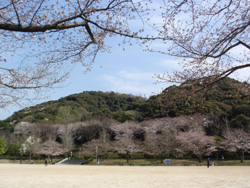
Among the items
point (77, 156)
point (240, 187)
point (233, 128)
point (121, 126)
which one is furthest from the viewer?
point (121, 126)

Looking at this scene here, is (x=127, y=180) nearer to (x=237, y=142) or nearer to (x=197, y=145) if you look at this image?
(x=197, y=145)

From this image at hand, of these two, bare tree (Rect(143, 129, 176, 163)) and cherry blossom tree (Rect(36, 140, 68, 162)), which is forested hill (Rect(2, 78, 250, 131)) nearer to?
bare tree (Rect(143, 129, 176, 163))

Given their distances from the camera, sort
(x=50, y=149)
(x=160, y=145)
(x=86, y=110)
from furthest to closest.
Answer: (x=86, y=110) → (x=50, y=149) → (x=160, y=145)

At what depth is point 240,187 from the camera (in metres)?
8.34

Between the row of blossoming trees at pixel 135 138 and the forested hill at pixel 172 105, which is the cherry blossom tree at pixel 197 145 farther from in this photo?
the forested hill at pixel 172 105

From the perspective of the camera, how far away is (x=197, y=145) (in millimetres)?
26531

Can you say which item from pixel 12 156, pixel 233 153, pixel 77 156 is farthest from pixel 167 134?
pixel 12 156

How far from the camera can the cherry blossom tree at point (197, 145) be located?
1035 inches

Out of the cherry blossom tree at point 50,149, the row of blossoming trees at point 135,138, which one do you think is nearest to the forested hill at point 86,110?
the row of blossoming trees at point 135,138

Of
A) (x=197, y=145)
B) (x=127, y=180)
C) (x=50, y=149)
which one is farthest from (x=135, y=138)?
(x=127, y=180)

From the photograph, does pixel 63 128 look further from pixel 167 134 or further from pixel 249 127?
pixel 249 127

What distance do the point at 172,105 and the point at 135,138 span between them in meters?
33.4

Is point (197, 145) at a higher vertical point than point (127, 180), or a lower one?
higher

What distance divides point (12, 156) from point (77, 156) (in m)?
12.1
